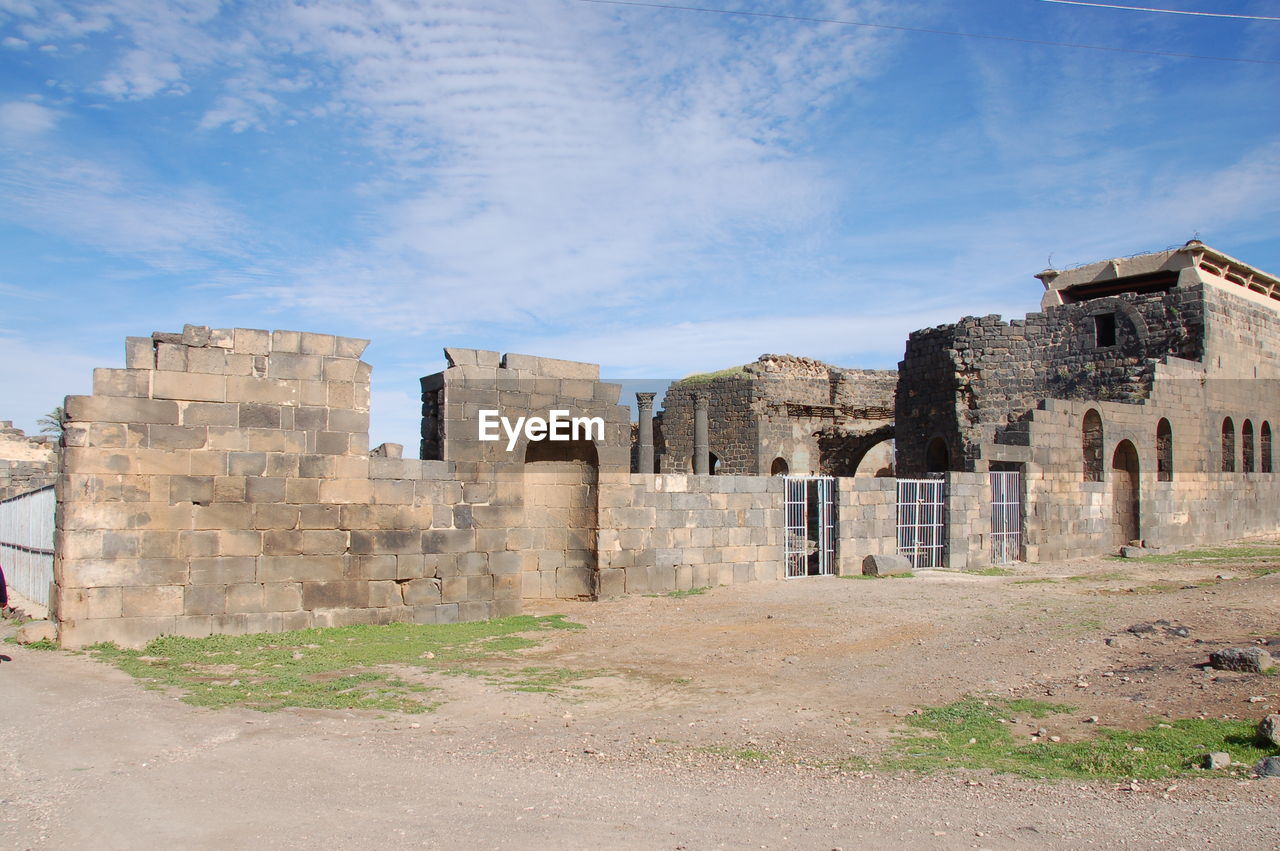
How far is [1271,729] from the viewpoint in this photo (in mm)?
5684

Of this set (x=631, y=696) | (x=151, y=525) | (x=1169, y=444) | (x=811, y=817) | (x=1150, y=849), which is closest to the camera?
(x=1150, y=849)

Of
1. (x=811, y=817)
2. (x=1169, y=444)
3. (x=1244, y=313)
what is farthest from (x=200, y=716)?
(x=1244, y=313)

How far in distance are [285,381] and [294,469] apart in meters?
1.00

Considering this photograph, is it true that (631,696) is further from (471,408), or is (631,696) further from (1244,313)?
(1244,313)

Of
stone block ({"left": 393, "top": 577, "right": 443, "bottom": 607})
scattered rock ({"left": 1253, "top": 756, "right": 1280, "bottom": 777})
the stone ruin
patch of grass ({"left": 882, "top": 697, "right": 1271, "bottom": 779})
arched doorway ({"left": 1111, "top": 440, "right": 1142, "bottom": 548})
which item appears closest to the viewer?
scattered rock ({"left": 1253, "top": 756, "right": 1280, "bottom": 777})

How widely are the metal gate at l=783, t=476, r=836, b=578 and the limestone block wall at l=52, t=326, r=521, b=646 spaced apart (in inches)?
263

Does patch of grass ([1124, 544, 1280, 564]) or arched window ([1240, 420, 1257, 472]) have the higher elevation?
arched window ([1240, 420, 1257, 472])

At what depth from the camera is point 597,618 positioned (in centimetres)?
1222

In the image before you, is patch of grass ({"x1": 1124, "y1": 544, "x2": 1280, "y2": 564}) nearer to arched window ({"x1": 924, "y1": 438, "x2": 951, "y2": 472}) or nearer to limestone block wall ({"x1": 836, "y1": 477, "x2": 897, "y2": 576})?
arched window ({"x1": 924, "y1": 438, "x2": 951, "y2": 472})

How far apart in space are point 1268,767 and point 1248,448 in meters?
25.3

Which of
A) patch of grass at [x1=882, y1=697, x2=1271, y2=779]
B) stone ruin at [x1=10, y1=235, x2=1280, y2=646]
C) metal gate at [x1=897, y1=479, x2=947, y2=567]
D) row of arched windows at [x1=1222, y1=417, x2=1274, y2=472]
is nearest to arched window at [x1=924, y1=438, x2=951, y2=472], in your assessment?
stone ruin at [x1=10, y1=235, x2=1280, y2=646]

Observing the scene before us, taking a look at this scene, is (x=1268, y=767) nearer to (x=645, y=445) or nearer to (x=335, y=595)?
(x=335, y=595)

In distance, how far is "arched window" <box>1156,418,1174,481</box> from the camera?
23156mm

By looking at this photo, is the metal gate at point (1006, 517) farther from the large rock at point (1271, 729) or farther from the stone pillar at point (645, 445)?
the large rock at point (1271, 729)
